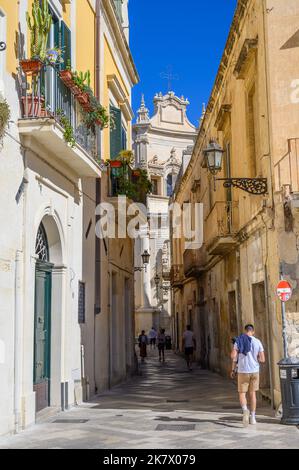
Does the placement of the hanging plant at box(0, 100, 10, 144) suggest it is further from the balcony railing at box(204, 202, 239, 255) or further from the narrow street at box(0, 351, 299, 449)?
the balcony railing at box(204, 202, 239, 255)

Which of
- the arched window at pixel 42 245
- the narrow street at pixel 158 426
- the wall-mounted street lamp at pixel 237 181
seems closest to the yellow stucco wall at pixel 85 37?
the wall-mounted street lamp at pixel 237 181

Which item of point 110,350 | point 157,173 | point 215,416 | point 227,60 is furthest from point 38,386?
point 157,173

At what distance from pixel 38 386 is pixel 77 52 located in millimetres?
6635

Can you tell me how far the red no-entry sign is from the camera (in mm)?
9273

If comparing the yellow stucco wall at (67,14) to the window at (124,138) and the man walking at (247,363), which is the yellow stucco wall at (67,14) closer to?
the window at (124,138)

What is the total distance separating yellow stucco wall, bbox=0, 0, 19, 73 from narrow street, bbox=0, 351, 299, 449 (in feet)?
16.7

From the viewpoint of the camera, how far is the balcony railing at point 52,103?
9039 millimetres

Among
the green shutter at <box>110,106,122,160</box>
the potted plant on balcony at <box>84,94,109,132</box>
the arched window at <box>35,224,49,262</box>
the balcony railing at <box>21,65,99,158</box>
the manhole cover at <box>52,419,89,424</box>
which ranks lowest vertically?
the manhole cover at <box>52,419,89,424</box>

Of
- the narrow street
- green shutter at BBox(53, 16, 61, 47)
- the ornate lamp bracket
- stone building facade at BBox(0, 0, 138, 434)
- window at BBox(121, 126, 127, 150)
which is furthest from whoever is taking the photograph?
window at BBox(121, 126, 127, 150)

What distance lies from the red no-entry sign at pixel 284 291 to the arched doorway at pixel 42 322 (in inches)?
151

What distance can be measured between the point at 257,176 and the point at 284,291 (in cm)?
317

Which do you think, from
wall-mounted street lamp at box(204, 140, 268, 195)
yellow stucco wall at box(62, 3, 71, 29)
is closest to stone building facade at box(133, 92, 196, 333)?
wall-mounted street lamp at box(204, 140, 268, 195)

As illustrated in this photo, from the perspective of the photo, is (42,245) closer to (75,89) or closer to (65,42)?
(75,89)

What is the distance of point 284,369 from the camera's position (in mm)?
9141
